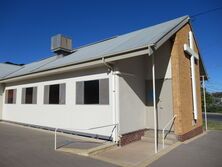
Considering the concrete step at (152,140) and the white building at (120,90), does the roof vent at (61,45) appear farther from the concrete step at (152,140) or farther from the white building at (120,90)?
the concrete step at (152,140)

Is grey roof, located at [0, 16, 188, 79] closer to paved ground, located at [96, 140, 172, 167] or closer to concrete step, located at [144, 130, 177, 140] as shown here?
paved ground, located at [96, 140, 172, 167]

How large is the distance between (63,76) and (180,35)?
6.01m

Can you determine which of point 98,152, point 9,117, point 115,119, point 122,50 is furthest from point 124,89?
point 9,117

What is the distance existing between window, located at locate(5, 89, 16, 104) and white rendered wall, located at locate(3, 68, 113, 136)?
715 millimetres

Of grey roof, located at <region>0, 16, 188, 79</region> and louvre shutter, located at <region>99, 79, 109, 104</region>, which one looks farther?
louvre shutter, located at <region>99, 79, 109, 104</region>

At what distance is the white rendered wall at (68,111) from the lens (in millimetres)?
8914

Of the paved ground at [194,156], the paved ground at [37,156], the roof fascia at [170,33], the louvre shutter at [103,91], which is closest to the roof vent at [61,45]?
the louvre shutter at [103,91]

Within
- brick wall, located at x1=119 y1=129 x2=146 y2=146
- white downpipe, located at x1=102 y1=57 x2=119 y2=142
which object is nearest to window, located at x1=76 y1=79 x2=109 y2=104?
white downpipe, located at x1=102 y1=57 x2=119 y2=142

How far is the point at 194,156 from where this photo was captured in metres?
6.79

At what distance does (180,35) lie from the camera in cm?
955

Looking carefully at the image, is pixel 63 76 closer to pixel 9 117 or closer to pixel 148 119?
pixel 148 119

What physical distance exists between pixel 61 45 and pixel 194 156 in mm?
10351

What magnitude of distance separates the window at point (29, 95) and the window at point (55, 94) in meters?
1.33

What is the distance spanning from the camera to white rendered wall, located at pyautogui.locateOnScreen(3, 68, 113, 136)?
891 centimetres
